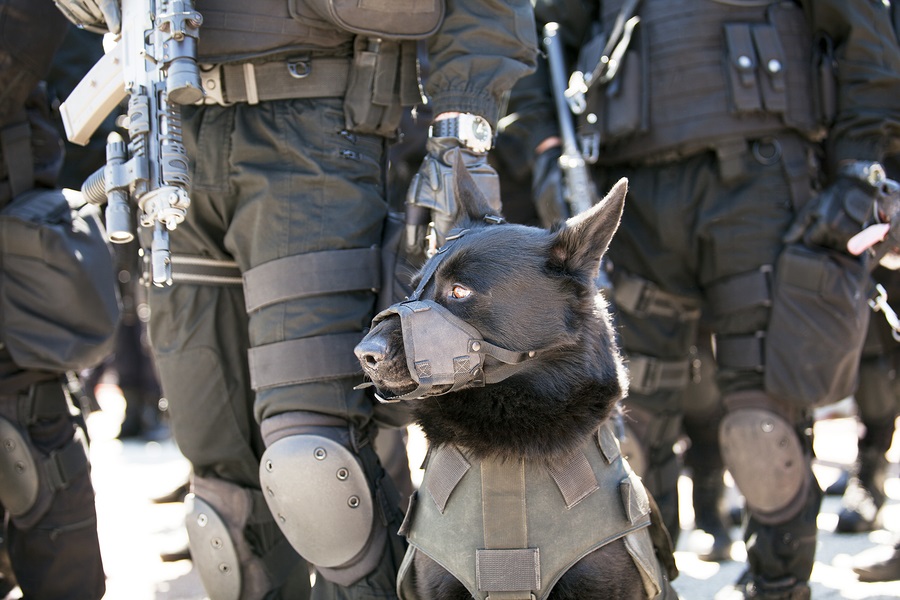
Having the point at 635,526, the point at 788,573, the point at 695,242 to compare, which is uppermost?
the point at 695,242

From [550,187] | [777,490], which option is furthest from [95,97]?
[777,490]

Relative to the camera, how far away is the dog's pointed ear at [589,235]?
98.2 inches

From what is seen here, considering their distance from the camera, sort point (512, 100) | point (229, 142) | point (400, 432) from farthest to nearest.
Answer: point (512, 100)
point (400, 432)
point (229, 142)

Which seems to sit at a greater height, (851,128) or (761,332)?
(851,128)

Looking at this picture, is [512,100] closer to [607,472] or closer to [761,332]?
[761,332]

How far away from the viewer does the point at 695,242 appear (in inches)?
160

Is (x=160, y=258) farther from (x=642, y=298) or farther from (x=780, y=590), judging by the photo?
(x=780, y=590)

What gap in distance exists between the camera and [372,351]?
2.29 meters

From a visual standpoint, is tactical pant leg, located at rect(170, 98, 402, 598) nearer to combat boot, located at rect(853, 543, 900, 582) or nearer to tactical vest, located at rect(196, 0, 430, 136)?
tactical vest, located at rect(196, 0, 430, 136)

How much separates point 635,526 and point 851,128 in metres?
2.19

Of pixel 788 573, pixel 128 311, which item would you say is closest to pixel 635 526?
pixel 788 573

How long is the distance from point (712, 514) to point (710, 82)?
89.8 inches

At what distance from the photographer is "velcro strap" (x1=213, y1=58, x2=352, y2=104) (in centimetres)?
288

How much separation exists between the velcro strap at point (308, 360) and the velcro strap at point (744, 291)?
1.75 metres
